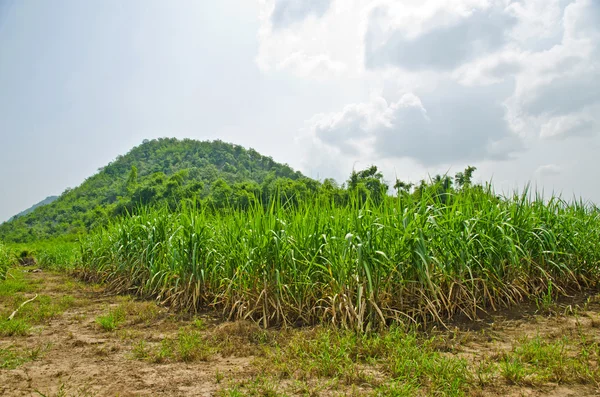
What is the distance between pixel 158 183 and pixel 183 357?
38.1 m

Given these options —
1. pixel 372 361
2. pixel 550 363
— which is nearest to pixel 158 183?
pixel 372 361

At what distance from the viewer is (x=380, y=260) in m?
3.58

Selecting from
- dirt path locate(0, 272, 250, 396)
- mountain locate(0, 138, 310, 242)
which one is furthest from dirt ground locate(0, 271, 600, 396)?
mountain locate(0, 138, 310, 242)

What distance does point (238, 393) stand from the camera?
2.22 metres

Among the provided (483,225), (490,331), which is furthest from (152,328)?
(483,225)

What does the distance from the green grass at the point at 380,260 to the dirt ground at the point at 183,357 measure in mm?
346

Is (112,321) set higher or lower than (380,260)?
lower

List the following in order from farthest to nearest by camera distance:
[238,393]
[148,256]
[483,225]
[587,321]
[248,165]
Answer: [248,165] → [148,256] → [483,225] → [587,321] → [238,393]

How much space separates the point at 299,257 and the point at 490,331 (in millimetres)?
1848

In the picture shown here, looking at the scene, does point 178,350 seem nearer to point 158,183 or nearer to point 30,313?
point 30,313

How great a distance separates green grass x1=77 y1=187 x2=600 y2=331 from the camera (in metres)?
3.52

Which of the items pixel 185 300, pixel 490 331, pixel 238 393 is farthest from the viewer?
pixel 185 300

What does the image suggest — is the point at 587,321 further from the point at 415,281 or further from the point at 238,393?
the point at 238,393

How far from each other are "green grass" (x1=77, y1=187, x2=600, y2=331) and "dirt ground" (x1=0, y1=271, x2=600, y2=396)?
346 millimetres
